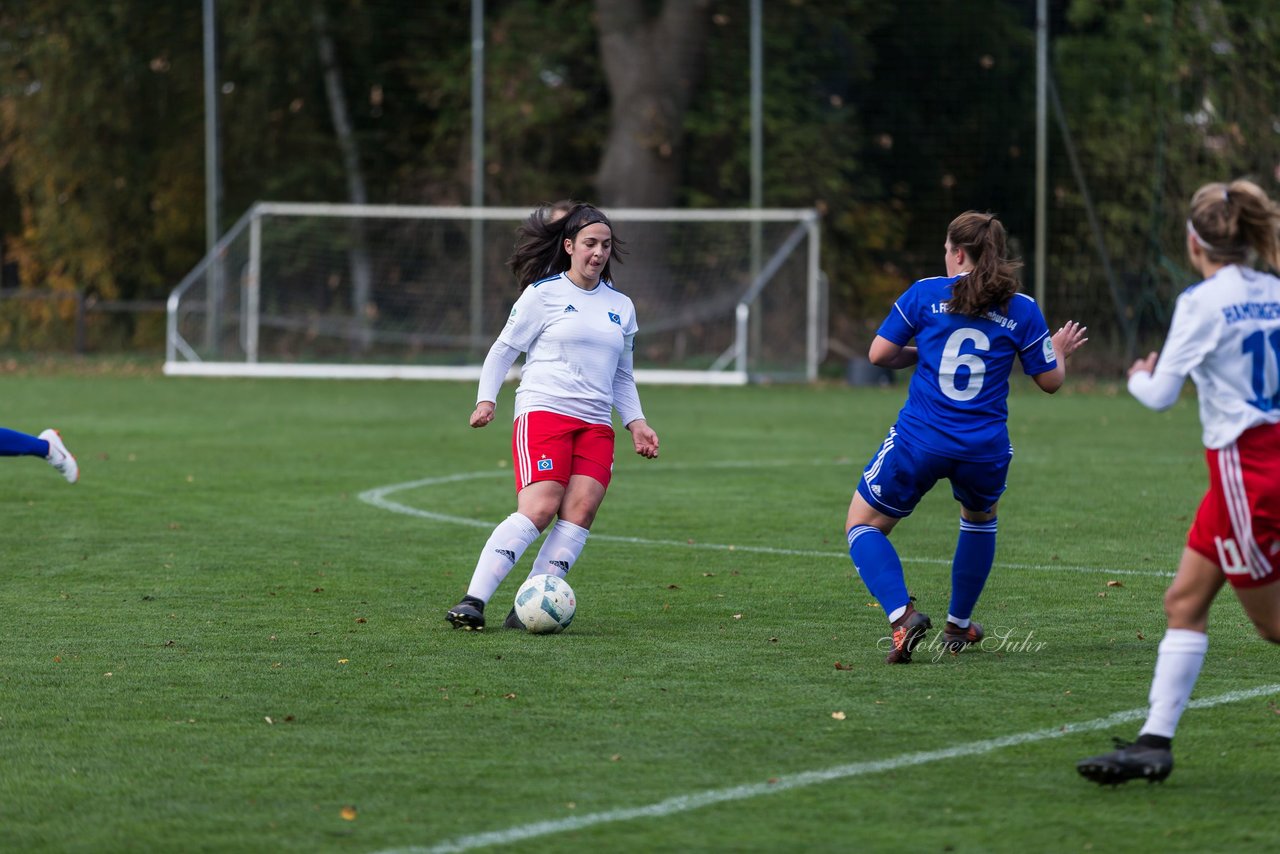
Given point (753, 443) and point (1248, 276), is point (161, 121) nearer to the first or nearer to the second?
point (753, 443)

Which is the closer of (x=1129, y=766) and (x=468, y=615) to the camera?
(x=1129, y=766)

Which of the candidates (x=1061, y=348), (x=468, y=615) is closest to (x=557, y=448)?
(x=468, y=615)

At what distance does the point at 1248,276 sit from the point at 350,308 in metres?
23.2

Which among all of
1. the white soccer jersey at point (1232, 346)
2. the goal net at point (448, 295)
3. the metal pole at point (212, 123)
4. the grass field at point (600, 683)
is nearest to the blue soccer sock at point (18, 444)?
the grass field at point (600, 683)

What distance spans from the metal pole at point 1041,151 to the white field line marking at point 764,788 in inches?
766

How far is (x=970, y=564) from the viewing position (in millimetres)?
6969

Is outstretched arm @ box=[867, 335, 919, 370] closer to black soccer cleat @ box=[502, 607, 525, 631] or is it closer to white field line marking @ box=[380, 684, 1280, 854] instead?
white field line marking @ box=[380, 684, 1280, 854]

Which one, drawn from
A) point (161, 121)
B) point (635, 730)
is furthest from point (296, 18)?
point (635, 730)

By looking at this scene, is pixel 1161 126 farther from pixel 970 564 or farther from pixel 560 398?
pixel 970 564

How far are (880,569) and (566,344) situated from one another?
→ 1747 millimetres

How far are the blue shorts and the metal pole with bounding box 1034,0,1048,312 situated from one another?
60.7 ft

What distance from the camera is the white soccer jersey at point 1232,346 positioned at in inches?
189

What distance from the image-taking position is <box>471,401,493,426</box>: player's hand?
743cm
